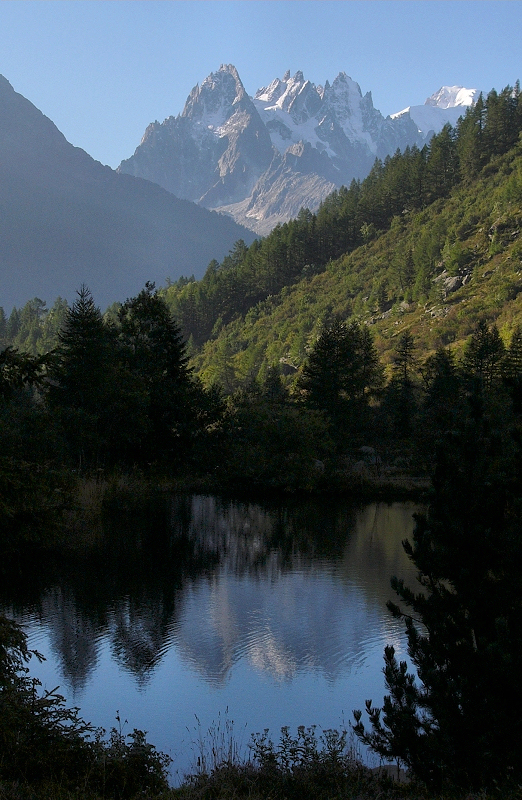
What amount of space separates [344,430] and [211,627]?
129 ft

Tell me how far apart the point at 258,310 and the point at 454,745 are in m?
113

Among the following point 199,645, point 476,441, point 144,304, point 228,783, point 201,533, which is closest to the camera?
point 228,783

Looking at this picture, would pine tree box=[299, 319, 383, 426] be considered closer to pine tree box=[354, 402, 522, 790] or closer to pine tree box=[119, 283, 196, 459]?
pine tree box=[119, 283, 196, 459]

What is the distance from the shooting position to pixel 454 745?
814cm

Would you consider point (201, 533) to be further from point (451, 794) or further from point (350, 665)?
point (451, 794)

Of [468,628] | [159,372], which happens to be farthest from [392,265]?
[468,628]

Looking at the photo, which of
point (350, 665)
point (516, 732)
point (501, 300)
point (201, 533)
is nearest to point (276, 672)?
point (350, 665)

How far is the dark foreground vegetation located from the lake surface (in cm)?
123

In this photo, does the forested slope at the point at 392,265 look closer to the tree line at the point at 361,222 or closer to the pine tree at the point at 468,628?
the tree line at the point at 361,222

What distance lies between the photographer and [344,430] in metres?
56.3

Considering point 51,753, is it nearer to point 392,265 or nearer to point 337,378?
point 337,378

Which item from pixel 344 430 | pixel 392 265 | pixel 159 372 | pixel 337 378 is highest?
pixel 392 265

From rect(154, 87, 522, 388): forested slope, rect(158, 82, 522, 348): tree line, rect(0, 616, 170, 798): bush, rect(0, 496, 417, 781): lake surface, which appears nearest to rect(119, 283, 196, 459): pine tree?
rect(0, 496, 417, 781): lake surface

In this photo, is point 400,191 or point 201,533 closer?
point 201,533
